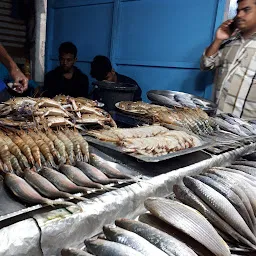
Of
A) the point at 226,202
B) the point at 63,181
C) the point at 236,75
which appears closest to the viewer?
the point at 63,181

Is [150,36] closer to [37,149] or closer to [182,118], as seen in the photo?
[182,118]

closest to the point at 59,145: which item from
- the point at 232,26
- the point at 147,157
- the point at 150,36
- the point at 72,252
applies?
the point at 147,157

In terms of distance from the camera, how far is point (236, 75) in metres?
4.32

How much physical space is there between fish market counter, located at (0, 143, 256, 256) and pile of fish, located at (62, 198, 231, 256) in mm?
101

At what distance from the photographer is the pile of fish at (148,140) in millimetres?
2066

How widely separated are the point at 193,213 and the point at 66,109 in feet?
5.91

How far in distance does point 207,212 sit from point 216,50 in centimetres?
356

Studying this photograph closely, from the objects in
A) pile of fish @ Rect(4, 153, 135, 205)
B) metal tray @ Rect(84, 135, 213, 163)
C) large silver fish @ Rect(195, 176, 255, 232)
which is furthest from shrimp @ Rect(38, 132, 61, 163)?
large silver fish @ Rect(195, 176, 255, 232)

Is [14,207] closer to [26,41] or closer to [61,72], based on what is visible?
[61,72]

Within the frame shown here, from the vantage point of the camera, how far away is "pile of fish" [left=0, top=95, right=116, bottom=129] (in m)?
2.30

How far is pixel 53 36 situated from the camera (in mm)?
8086

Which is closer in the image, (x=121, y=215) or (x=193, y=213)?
(x=193, y=213)

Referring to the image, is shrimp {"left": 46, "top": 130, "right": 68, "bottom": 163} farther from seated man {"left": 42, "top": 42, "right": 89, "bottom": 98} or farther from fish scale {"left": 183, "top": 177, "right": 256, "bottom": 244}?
seated man {"left": 42, "top": 42, "right": 89, "bottom": 98}

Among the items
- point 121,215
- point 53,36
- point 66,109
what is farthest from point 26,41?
point 121,215
